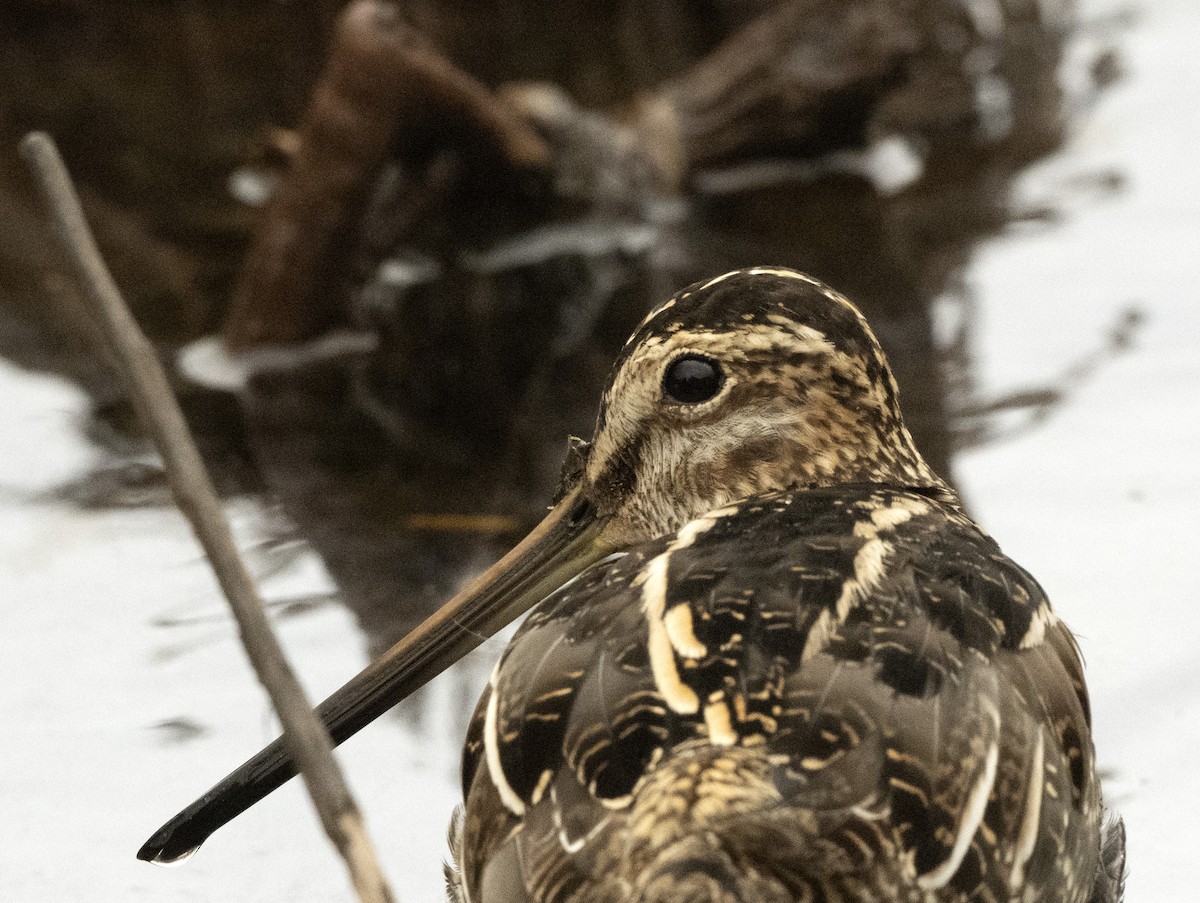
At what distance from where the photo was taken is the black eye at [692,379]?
2172 mm

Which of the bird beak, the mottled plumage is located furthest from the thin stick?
the bird beak

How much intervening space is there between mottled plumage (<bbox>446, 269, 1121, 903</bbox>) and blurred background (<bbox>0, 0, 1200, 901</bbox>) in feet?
2.25

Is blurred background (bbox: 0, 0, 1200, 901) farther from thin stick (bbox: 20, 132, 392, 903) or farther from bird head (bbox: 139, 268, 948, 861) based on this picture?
thin stick (bbox: 20, 132, 392, 903)

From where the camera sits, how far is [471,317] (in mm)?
4367

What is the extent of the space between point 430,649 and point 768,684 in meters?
0.69

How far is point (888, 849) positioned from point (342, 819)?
0.59 metres

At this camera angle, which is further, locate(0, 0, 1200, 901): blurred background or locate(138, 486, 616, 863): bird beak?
locate(0, 0, 1200, 901): blurred background

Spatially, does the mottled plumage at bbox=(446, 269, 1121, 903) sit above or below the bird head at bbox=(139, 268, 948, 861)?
below

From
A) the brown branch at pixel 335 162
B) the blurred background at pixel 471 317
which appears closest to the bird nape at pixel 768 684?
the blurred background at pixel 471 317

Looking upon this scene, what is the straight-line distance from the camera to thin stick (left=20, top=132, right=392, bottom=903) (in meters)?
0.97

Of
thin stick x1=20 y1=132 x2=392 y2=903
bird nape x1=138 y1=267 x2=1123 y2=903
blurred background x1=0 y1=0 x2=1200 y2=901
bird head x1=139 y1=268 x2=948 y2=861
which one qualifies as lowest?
thin stick x1=20 y1=132 x2=392 y2=903

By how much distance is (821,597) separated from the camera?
1677mm

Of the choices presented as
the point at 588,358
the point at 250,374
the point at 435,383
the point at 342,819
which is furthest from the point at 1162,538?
the point at 342,819

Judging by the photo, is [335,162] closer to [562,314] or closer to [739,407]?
[562,314]
